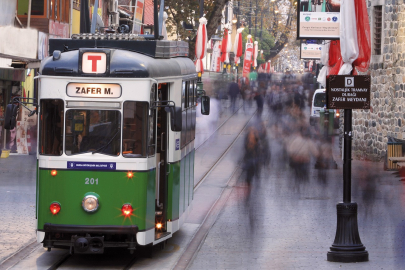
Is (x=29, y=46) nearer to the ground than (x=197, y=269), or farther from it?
farther from it

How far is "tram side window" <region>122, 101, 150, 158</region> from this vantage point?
33.0ft

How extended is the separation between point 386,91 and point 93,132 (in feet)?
48.0

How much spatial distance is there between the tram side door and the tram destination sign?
104 cm

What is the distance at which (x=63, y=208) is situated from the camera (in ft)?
32.9

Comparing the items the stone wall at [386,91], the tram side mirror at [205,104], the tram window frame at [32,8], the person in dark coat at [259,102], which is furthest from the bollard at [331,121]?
the tram side mirror at [205,104]

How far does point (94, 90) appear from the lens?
32.9ft

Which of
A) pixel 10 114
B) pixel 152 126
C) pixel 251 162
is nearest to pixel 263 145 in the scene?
pixel 251 162

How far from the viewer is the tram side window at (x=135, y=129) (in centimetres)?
1005

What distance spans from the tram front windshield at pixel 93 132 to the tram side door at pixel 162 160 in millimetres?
1040

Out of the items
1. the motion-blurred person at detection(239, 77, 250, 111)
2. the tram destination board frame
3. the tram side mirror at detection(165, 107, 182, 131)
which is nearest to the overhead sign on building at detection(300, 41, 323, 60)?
the motion-blurred person at detection(239, 77, 250, 111)

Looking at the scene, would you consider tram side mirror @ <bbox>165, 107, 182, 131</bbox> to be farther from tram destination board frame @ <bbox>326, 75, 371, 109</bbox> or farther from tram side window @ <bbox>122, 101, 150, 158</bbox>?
tram destination board frame @ <bbox>326, 75, 371, 109</bbox>

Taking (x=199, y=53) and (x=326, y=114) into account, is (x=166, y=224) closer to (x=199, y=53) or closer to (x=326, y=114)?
(x=199, y=53)

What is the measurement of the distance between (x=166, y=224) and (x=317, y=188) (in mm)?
7987

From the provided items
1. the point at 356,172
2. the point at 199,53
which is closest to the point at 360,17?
the point at 356,172
